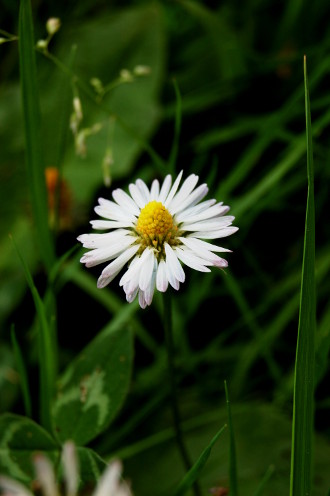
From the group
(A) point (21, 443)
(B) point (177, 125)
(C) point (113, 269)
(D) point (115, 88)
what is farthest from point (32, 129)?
(D) point (115, 88)

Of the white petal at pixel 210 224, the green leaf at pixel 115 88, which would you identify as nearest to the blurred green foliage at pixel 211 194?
the green leaf at pixel 115 88

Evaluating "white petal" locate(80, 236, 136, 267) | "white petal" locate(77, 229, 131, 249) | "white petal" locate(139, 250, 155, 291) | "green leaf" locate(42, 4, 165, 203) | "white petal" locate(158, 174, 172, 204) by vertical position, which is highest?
"green leaf" locate(42, 4, 165, 203)

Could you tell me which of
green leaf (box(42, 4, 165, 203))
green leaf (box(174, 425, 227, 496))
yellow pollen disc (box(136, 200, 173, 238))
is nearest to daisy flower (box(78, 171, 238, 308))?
yellow pollen disc (box(136, 200, 173, 238))

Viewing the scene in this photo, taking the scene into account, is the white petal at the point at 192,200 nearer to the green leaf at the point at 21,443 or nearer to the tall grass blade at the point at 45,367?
the tall grass blade at the point at 45,367

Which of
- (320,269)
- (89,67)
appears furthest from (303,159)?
(89,67)

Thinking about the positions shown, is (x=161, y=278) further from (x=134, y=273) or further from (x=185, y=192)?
(x=185, y=192)

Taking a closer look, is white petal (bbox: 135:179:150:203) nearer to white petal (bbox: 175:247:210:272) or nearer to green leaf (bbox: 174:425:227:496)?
white petal (bbox: 175:247:210:272)

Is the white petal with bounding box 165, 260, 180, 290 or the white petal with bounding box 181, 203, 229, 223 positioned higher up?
the white petal with bounding box 181, 203, 229, 223
